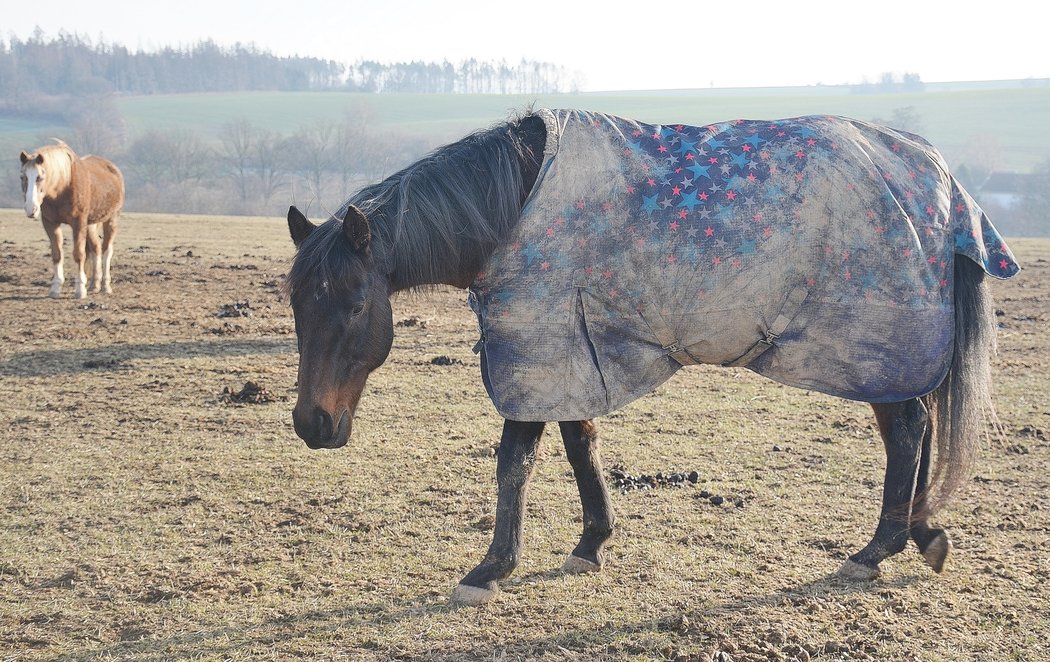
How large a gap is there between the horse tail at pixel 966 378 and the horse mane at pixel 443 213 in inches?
80.3

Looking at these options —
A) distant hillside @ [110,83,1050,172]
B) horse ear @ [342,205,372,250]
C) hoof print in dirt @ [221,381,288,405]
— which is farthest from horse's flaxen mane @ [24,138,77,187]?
distant hillside @ [110,83,1050,172]

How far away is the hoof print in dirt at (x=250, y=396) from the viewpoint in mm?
7121

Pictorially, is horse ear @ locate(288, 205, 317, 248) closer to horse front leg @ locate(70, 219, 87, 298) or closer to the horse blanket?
the horse blanket

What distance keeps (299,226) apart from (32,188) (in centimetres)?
969

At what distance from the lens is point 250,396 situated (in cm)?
718

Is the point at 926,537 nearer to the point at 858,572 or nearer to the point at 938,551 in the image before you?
the point at 938,551

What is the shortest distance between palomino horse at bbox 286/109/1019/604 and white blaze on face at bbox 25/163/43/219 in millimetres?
9616

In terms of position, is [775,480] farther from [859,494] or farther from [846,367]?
[846,367]

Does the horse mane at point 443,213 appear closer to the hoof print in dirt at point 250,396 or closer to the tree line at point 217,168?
the hoof print in dirt at point 250,396

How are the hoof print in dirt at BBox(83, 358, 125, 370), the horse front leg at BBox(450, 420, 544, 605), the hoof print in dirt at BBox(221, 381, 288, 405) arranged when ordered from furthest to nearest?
the hoof print in dirt at BBox(83, 358, 125, 370) → the hoof print in dirt at BBox(221, 381, 288, 405) → the horse front leg at BBox(450, 420, 544, 605)

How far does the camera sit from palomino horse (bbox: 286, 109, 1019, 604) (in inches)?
138

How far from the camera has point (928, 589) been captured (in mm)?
3850

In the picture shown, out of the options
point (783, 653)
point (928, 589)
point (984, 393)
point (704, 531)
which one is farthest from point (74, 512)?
point (984, 393)

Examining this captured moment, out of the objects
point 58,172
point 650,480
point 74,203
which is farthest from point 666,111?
point 650,480
